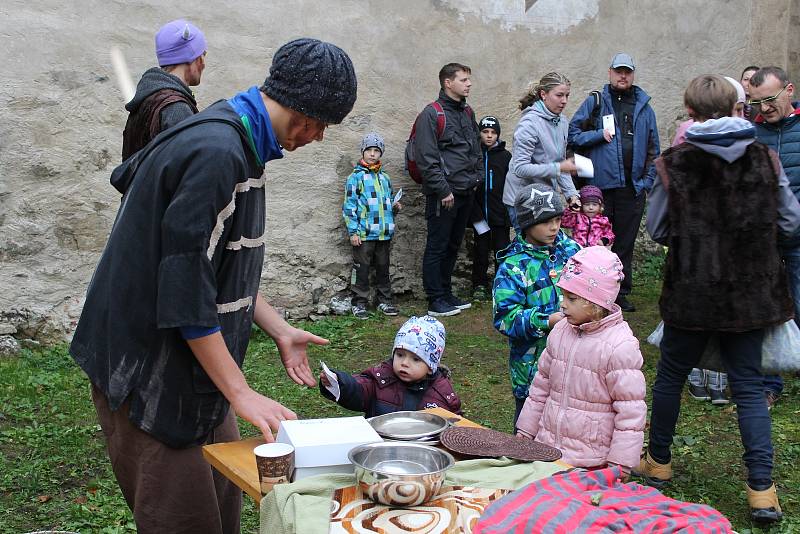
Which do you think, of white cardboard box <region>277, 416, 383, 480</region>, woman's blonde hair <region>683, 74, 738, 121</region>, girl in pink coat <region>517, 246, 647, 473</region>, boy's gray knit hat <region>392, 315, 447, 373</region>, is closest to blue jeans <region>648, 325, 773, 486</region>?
girl in pink coat <region>517, 246, 647, 473</region>

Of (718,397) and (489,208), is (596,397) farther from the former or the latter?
(489,208)

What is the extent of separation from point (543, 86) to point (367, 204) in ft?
5.65

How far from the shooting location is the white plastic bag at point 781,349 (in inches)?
151

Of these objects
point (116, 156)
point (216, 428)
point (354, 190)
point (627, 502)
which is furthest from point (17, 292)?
point (627, 502)

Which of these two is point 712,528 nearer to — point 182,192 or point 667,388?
point 182,192

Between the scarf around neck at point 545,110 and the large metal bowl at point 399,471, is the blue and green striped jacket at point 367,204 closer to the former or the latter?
the scarf around neck at point 545,110

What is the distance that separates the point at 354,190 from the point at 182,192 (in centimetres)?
523

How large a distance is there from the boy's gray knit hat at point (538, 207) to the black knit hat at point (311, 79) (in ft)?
5.56

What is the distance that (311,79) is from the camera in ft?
7.19

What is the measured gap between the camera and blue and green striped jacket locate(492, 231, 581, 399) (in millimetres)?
3717

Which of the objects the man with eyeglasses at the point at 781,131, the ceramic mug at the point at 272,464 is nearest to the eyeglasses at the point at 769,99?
the man with eyeglasses at the point at 781,131

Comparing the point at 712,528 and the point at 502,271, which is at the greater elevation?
the point at 502,271

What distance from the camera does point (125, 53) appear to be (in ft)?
20.8

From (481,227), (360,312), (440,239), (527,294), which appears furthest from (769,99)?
(360,312)
